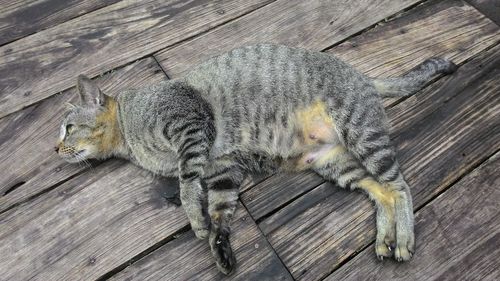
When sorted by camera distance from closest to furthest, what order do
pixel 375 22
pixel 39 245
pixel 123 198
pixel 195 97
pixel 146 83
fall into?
A: pixel 39 245 → pixel 123 198 → pixel 195 97 → pixel 146 83 → pixel 375 22

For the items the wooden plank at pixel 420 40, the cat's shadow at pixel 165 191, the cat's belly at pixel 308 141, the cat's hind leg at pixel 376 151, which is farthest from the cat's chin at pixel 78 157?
the wooden plank at pixel 420 40

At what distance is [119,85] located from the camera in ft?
10.2

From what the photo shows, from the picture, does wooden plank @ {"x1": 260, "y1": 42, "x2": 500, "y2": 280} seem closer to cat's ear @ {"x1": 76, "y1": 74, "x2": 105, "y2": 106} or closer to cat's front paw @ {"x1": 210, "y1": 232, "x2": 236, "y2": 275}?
cat's front paw @ {"x1": 210, "y1": 232, "x2": 236, "y2": 275}

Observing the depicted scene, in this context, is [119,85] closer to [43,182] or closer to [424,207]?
[43,182]

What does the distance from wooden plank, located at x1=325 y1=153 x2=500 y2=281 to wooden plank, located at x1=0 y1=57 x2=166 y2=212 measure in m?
1.69

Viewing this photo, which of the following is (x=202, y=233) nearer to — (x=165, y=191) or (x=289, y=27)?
(x=165, y=191)

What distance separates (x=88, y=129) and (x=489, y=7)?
292 cm

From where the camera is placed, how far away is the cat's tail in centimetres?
288

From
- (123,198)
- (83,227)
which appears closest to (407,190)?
(123,198)

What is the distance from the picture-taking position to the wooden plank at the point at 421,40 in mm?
3111

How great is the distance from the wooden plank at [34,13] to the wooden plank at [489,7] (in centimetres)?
271

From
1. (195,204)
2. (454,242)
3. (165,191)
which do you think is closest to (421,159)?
(454,242)

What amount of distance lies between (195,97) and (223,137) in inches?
11.4

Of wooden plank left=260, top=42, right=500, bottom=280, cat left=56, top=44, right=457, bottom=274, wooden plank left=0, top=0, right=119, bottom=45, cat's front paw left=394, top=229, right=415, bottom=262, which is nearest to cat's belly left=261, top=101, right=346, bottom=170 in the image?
cat left=56, top=44, right=457, bottom=274
